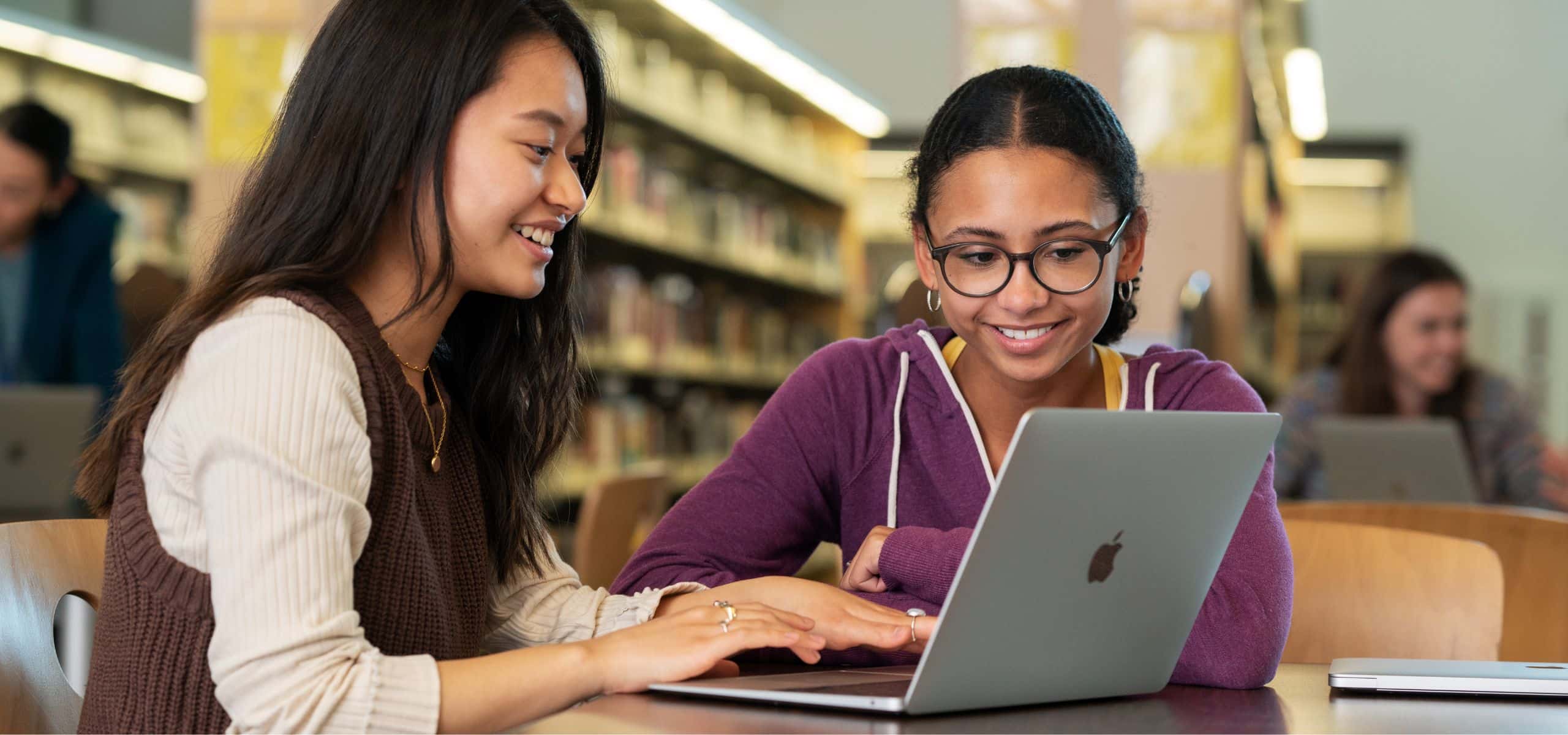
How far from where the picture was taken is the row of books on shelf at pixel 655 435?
4219 mm

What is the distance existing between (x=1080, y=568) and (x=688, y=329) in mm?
4034

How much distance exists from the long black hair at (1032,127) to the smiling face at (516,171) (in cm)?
39

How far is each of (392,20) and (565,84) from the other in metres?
0.14

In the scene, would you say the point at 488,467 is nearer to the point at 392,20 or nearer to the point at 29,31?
the point at 392,20

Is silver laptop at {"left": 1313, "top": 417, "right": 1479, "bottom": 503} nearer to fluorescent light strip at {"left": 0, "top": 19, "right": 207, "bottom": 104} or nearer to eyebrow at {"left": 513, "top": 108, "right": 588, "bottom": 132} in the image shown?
eyebrow at {"left": 513, "top": 108, "right": 588, "bottom": 132}

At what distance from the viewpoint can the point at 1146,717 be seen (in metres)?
0.94

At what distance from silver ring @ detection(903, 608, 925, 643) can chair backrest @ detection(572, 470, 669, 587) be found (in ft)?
3.12

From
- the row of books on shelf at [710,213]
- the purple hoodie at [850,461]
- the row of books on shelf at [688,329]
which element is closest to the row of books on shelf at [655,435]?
the row of books on shelf at [688,329]

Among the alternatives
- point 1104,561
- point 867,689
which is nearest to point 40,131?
point 867,689

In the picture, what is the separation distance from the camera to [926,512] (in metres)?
1.46

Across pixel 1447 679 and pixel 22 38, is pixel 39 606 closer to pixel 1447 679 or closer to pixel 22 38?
pixel 1447 679

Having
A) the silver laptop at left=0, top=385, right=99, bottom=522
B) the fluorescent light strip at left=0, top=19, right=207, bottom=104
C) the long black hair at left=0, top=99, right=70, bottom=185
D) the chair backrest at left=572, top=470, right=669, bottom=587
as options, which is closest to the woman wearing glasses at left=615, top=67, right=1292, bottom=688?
the chair backrest at left=572, top=470, right=669, bottom=587

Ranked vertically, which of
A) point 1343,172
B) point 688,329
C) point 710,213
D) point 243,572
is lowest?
point 243,572

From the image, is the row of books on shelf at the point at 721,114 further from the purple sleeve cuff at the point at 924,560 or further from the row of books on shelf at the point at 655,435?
the purple sleeve cuff at the point at 924,560
